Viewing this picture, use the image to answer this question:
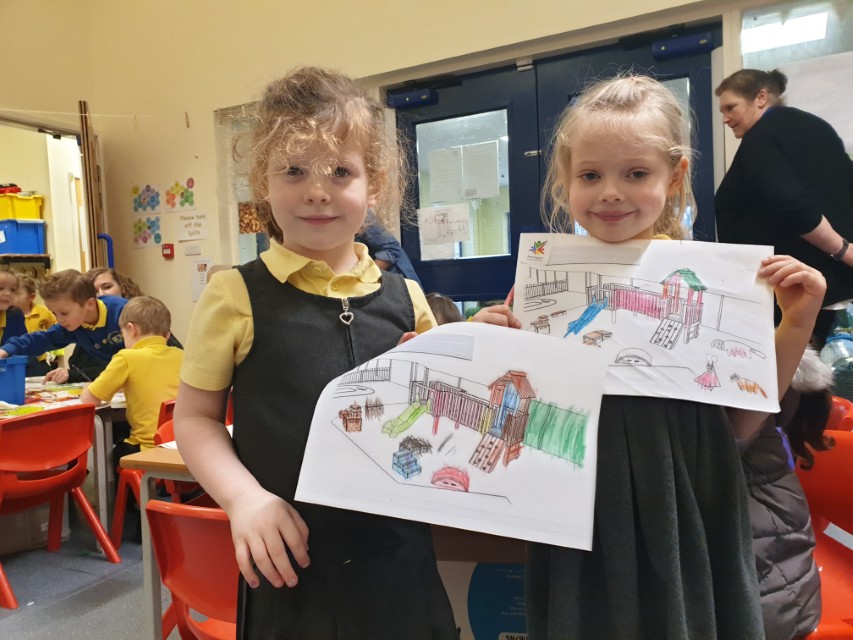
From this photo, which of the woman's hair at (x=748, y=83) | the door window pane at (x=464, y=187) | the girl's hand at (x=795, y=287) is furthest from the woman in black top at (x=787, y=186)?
the girl's hand at (x=795, y=287)

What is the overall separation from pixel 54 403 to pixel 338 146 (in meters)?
2.31

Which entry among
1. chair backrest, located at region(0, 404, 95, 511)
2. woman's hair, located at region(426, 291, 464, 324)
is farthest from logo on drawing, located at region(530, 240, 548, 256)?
chair backrest, located at region(0, 404, 95, 511)

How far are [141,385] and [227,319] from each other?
200 cm

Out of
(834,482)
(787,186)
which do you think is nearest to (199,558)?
(834,482)

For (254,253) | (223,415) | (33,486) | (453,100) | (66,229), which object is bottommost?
(33,486)

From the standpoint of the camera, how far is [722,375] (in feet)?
2.36

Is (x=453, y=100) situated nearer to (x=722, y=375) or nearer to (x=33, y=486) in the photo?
(x=33, y=486)

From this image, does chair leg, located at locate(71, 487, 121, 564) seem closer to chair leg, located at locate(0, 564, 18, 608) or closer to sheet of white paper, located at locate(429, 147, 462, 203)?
chair leg, located at locate(0, 564, 18, 608)

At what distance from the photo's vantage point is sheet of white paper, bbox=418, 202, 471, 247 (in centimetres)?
321

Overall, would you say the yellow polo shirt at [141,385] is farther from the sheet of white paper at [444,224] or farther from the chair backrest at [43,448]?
the sheet of white paper at [444,224]

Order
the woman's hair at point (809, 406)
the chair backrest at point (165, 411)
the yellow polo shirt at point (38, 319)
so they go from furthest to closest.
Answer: the yellow polo shirt at point (38, 319) < the chair backrest at point (165, 411) < the woman's hair at point (809, 406)

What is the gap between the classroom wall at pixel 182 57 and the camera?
10.2ft

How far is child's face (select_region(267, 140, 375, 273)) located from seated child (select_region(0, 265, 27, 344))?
358 centimetres

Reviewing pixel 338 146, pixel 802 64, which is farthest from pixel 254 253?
pixel 338 146
